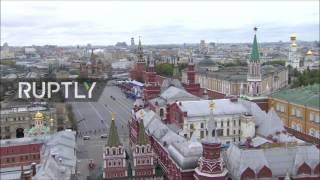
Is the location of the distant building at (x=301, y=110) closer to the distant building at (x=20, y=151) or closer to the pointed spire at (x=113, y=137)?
the pointed spire at (x=113, y=137)

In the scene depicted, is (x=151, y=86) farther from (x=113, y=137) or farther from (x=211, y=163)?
(x=211, y=163)

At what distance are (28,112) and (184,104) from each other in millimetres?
20739

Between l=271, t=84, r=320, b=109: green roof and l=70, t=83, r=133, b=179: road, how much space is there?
2087cm

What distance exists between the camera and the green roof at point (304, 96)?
51.8 metres

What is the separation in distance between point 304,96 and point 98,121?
3106cm

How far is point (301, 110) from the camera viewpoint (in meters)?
53.1

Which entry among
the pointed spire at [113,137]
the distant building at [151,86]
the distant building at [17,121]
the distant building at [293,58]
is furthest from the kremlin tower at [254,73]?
the distant building at [293,58]

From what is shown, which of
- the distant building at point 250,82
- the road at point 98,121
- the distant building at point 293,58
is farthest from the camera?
the distant building at point 293,58

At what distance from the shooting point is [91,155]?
4991 centimetres

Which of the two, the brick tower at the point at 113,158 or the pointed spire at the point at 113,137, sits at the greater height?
the pointed spire at the point at 113,137

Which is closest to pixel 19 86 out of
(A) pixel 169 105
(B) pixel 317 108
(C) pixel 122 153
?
(A) pixel 169 105

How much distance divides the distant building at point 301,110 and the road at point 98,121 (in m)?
20.1

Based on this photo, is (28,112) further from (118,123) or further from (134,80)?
(134,80)

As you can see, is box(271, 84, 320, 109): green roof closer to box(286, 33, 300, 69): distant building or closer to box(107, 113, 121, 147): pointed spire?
box(107, 113, 121, 147): pointed spire
